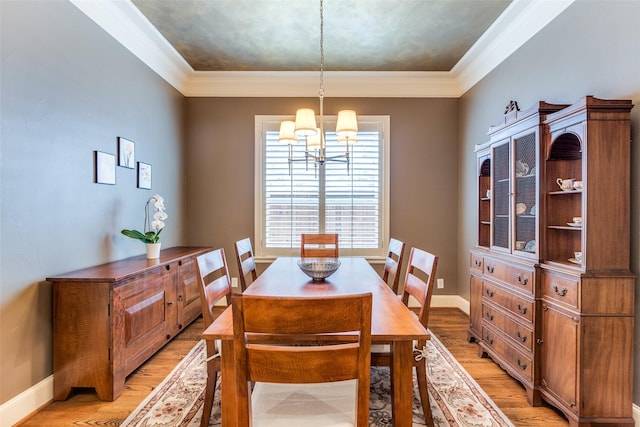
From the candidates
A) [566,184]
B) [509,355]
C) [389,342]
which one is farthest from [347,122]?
[509,355]

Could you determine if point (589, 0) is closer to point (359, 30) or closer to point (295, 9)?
point (359, 30)

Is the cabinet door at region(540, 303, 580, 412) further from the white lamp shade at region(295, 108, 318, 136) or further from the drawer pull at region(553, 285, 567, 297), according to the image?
the white lamp shade at region(295, 108, 318, 136)

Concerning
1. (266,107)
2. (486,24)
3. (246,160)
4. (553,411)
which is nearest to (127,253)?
(246,160)

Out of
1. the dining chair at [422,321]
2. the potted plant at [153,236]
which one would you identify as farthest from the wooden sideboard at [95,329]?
the dining chair at [422,321]

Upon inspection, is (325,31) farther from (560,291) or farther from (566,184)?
(560,291)

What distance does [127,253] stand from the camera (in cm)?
291

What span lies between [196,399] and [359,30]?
328cm

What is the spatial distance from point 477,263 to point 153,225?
2965mm

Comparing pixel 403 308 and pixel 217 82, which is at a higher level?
pixel 217 82

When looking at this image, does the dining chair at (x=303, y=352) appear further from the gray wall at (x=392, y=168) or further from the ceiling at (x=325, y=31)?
the gray wall at (x=392, y=168)

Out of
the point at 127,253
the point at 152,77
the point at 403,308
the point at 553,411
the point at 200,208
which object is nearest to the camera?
the point at 403,308

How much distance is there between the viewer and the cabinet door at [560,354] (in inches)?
71.4

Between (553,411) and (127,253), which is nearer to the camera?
(553,411)

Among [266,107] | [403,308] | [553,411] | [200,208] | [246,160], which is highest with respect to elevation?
[266,107]
